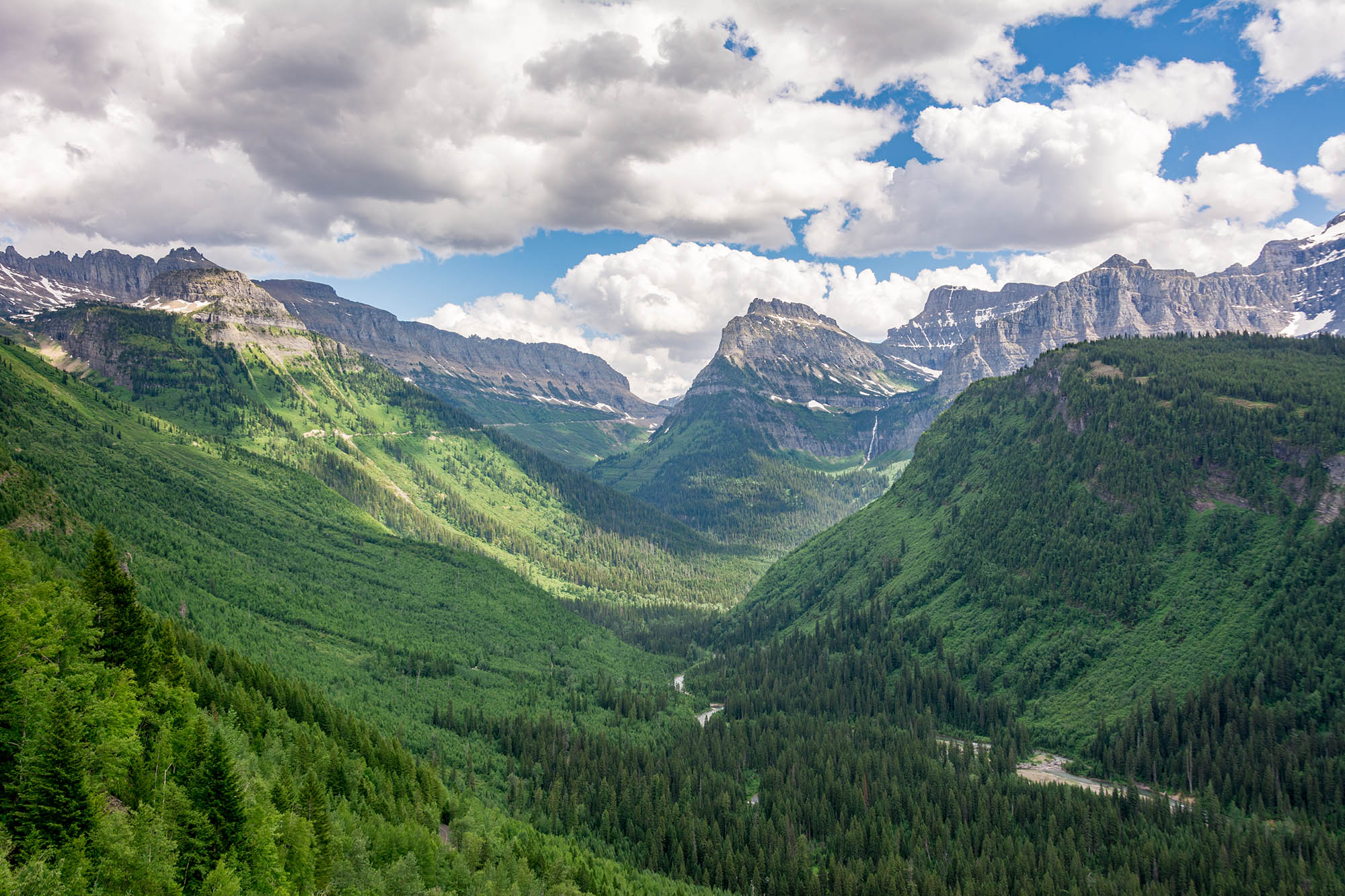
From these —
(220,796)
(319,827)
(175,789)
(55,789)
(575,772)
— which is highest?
(55,789)

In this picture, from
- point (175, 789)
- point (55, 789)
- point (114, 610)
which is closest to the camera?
point (55, 789)

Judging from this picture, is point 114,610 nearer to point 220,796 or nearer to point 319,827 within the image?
point 220,796

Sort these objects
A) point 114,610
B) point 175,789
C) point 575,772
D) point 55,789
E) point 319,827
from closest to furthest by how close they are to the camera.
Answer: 1. point 55,789
2. point 175,789
3. point 319,827
4. point 114,610
5. point 575,772

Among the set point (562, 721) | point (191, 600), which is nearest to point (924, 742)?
point (562, 721)

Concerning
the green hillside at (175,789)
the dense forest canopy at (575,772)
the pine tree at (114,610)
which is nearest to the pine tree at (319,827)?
the green hillside at (175,789)

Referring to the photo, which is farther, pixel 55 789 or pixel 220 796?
pixel 220 796

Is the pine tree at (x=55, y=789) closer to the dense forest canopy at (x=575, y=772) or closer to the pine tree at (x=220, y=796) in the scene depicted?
the dense forest canopy at (x=575, y=772)

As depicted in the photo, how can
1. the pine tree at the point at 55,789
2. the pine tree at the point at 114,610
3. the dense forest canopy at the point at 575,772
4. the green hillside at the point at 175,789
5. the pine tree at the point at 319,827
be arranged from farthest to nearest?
the pine tree at the point at 114,610, the pine tree at the point at 319,827, the dense forest canopy at the point at 575,772, the green hillside at the point at 175,789, the pine tree at the point at 55,789

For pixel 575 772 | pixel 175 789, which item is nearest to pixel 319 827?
pixel 175 789

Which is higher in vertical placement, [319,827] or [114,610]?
[114,610]
